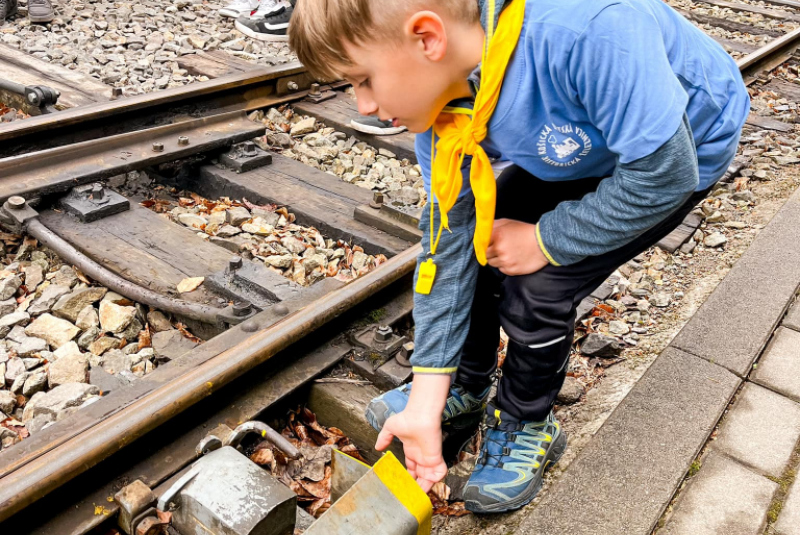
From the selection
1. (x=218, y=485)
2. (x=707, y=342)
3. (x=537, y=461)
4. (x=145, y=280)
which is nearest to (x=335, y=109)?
(x=145, y=280)

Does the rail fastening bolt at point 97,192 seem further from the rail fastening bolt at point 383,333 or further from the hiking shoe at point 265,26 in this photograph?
the hiking shoe at point 265,26

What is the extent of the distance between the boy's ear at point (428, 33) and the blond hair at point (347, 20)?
0.02 meters

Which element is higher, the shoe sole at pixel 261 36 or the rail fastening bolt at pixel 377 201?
the rail fastening bolt at pixel 377 201

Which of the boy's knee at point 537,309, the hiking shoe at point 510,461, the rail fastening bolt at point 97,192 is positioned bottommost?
the hiking shoe at point 510,461

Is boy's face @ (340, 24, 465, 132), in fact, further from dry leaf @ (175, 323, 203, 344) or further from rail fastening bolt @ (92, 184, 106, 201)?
rail fastening bolt @ (92, 184, 106, 201)

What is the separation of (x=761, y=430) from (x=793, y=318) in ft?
2.57

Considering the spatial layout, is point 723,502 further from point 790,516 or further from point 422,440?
point 422,440

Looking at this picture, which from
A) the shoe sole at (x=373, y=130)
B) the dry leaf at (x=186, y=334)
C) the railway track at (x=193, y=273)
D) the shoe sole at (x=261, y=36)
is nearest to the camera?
the railway track at (x=193, y=273)

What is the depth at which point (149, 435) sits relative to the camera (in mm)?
1958

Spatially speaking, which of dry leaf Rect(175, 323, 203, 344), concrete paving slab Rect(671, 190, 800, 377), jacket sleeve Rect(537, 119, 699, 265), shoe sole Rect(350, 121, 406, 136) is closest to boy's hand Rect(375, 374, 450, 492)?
jacket sleeve Rect(537, 119, 699, 265)

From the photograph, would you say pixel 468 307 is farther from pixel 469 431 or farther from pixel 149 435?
pixel 149 435

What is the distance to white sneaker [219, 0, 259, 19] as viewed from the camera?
645cm

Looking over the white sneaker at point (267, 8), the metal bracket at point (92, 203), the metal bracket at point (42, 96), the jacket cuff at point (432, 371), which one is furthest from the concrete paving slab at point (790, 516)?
the white sneaker at point (267, 8)

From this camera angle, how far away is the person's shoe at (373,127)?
429cm
